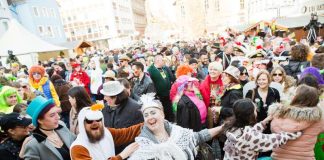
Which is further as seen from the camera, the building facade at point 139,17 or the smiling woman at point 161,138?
the building facade at point 139,17

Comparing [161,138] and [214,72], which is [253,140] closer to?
[161,138]

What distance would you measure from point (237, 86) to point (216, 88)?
0.51 meters

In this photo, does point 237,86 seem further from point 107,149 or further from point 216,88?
point 107,149

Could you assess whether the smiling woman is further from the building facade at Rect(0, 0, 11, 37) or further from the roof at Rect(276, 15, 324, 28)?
the building facade at Rect(0, 0, 11, 37)

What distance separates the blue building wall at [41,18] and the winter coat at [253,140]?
102ft

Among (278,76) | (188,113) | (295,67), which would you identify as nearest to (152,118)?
(188,113)

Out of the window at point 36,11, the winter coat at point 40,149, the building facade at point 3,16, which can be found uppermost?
the window at point 36,11

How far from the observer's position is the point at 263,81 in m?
3.74

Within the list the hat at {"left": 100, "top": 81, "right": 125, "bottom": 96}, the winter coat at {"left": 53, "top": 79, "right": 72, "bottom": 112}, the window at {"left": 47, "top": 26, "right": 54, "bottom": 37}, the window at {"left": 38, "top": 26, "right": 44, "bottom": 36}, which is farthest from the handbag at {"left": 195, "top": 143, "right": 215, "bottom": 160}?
the window at {"left": 47, "top": 26, "right": 54, "bottom": 37}

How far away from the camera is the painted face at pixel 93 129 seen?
2431mm

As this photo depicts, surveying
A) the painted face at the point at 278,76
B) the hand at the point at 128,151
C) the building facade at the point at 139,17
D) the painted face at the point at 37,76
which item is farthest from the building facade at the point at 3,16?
the building facade at the point at 139,17

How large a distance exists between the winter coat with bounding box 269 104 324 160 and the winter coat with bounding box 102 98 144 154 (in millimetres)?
1687

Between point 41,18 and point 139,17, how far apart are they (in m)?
48.8

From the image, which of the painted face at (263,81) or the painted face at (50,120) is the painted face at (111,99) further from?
the painted face at (263,81)
